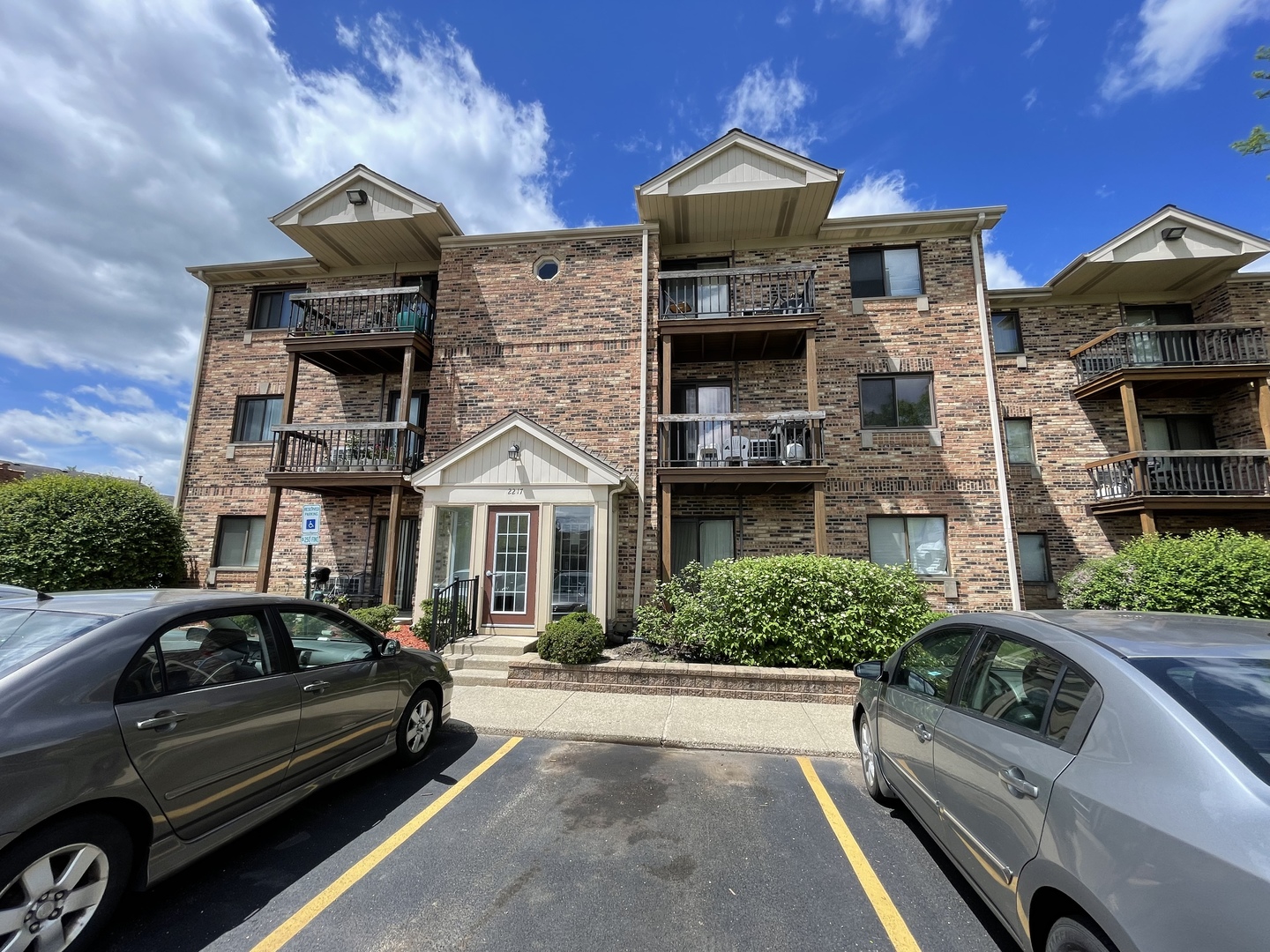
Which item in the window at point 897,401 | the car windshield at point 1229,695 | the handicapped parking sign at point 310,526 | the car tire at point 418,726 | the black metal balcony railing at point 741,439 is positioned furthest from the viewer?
the window at point 897,401

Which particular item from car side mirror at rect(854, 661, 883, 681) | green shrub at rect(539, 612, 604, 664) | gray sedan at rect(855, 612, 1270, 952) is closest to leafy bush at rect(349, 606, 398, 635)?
green shrub at rect(539, 612, 604, 664)

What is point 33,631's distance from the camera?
9.21 ft

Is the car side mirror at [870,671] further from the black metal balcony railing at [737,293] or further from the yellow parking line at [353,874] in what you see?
the black metal balcony railing at [737,293]

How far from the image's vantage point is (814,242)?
483 inches

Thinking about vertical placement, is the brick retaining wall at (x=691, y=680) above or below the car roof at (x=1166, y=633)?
below

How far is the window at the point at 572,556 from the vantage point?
975 cm

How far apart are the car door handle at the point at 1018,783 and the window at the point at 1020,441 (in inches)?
480

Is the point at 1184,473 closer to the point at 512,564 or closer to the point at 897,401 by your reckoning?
Result: the point at 897,401

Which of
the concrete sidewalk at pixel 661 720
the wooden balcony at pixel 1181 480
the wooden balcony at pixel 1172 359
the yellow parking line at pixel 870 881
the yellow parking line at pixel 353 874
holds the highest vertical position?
the wooden balcony at pixel 1172 359

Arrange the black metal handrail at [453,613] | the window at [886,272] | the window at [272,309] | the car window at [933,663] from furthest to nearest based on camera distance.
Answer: the window at [272,309]
the window at [886,272]
the black metal handrail at [453,613]
the car window at [933,663]

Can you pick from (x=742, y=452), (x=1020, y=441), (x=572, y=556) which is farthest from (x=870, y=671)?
(x=1020, y=441)

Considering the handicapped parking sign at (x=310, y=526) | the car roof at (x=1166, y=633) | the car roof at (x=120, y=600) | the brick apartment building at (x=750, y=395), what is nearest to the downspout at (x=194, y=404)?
the brick apartment building at (x=750, y=395)

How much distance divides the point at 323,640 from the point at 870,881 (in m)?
4.06

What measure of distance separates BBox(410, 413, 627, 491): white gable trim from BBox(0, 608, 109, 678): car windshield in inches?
281
